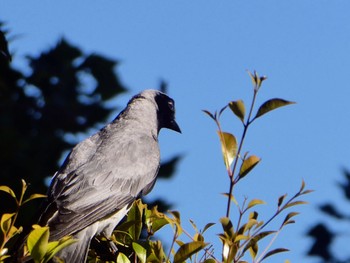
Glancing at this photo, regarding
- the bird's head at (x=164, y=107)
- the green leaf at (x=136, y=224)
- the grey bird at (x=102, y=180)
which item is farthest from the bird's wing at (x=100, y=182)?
the green leaf at (x=136, y=224)

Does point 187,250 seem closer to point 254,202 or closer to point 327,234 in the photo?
point 254,202

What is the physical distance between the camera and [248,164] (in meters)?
3.19

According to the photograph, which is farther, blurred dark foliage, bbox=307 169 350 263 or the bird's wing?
blurred dark foliage, bbox=307 169 350 263

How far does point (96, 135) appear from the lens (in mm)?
5652

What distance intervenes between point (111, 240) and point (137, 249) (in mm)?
546

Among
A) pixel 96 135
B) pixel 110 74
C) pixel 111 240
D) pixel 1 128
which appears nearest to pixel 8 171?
pixel 1 128

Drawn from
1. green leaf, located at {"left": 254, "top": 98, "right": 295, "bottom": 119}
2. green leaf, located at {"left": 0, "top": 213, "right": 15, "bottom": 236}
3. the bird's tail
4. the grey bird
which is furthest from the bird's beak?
green leaf, located at {"left": 0, "top": 213, "right": 15, "bottom": 236}

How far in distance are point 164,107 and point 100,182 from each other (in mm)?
1455

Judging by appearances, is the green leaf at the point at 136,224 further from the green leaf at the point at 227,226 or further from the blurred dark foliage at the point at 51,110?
the blurred dark foliage at the point at 51,110

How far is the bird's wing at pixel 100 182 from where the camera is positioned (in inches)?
187

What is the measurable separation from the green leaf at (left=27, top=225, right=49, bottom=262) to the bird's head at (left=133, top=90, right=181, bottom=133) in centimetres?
368

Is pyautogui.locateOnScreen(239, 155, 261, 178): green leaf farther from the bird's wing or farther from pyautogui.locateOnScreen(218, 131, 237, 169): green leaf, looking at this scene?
the bird's wing

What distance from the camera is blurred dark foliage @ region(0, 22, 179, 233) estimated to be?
9.03 meters

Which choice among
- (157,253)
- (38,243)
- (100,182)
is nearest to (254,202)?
(157,253)
